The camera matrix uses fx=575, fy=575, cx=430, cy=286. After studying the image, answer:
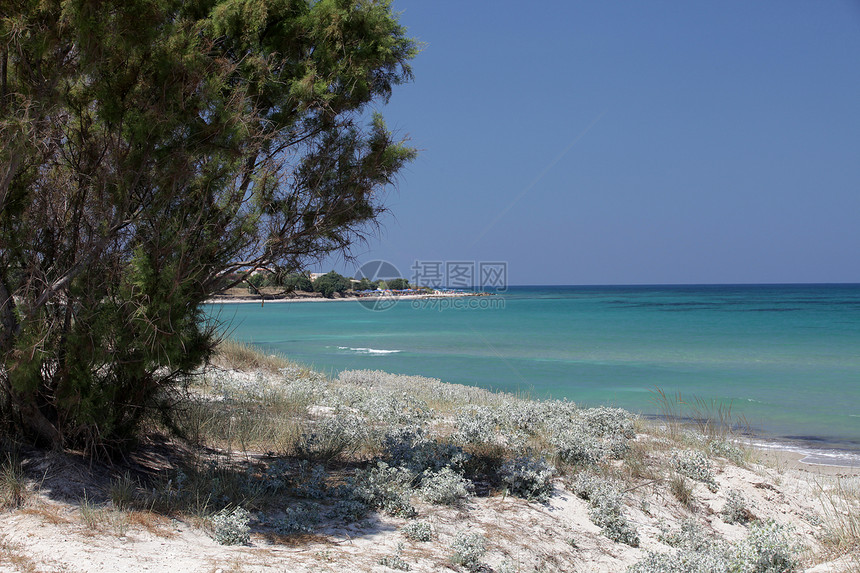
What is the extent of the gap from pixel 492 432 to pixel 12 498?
549 cm

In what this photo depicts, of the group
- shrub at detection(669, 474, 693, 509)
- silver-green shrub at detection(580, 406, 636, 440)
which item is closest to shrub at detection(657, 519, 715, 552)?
shrub at detection(669, 474, 693, 509)

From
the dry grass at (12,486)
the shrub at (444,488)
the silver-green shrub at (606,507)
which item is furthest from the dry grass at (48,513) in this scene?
the silver-green shrub at (606,507)

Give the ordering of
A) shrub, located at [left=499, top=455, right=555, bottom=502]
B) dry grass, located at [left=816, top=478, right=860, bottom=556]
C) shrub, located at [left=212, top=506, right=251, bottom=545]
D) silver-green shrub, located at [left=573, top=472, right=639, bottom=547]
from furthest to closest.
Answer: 1. shrub, located at [left=499, top=455, right=555, bottom=502]
2. silver-green shrub, located at [left=573, top=472, right=639, bottom=547]
3. dry grass, located at [left=816, top=478, right=860, bottom=556]
4. shrub, located at [left=212, top=506, right=251, bottom=545]

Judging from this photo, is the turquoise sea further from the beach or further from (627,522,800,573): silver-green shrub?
(627,522,800,573): silver-green shrub

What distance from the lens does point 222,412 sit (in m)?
8.48

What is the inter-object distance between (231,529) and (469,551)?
189 centimetres

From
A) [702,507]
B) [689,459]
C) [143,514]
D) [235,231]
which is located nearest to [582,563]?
[702,507]

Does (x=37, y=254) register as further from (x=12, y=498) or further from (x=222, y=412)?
(x=222, y=412)

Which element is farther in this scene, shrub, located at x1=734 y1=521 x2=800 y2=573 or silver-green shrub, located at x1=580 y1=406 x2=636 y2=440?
silver-green shrub, located at x1=580 y1=406 x2=636 y2=440

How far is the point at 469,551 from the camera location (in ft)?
15.0

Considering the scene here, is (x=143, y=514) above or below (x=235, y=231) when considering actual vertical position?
below

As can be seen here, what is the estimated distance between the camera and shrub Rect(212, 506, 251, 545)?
4.50 m

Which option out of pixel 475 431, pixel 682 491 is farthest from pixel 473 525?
pixel 682 491

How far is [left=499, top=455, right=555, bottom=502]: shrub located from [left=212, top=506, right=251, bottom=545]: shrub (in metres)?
2.94
